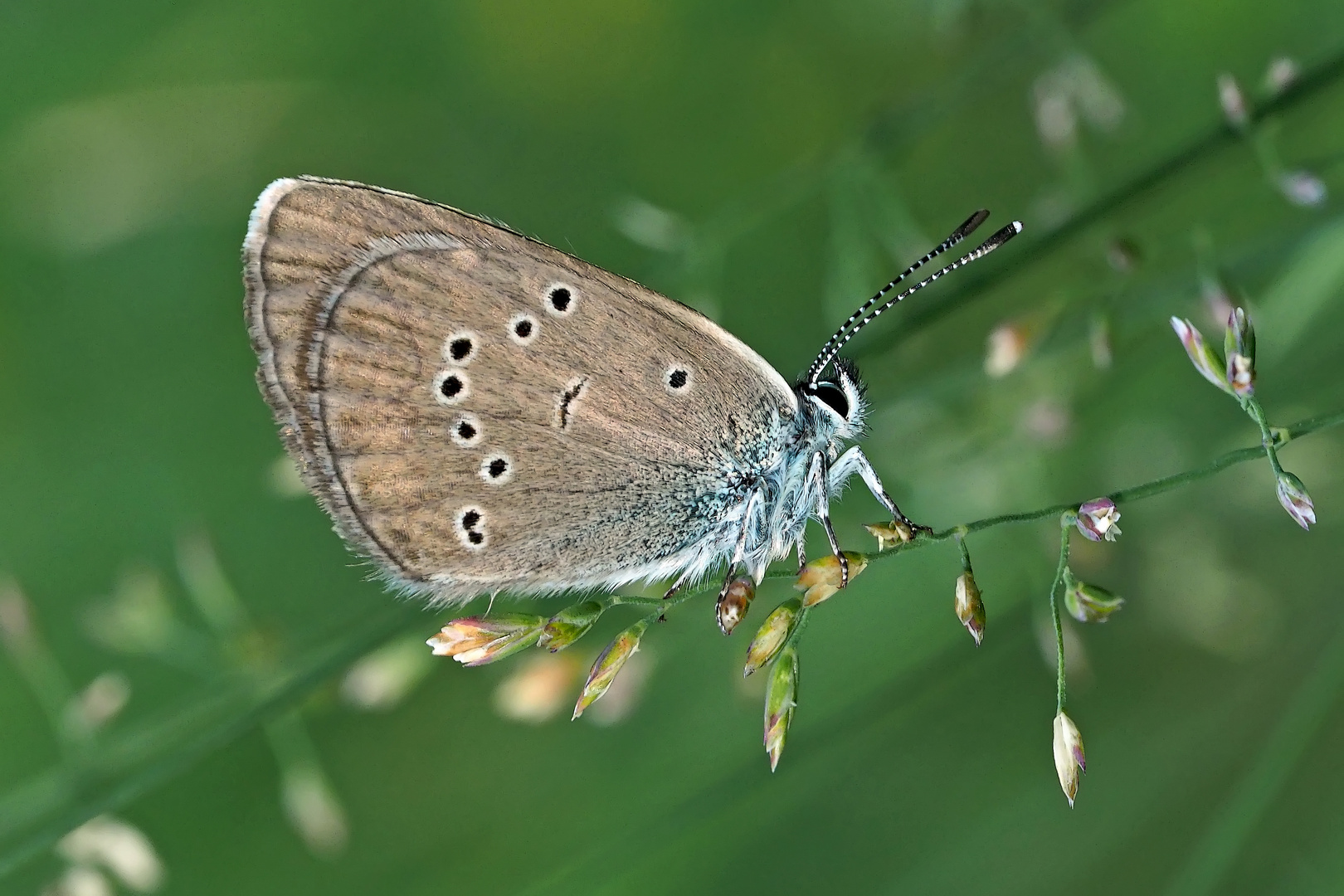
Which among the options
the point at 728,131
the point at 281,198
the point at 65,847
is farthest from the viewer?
the point at 728,131

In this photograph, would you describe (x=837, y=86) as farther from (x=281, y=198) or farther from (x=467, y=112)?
(x=281, y=198)

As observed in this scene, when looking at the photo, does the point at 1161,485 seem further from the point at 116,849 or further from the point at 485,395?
the point at 116,849

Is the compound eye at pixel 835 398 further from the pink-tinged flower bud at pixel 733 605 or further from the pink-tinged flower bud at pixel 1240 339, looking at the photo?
the pink-tinged flower bud at pixel 1240 339

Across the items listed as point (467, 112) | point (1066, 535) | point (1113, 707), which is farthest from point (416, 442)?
point (1113, 707)

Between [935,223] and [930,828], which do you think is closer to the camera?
[930,828]

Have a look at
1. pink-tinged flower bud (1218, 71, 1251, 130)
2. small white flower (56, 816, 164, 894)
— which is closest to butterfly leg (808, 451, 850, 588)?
pink-tinged flower bud (1218, 71, 1251, 130)

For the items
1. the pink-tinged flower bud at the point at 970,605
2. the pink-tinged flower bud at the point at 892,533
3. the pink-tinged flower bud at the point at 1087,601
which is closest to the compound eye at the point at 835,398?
the pink-tinged flower bud at the point at 892,533

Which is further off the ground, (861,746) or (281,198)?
(281,198)

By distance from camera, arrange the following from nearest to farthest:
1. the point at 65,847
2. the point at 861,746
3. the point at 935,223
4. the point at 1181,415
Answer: the point at 65,847
the point at 1181,415
the point at 861,746
the point at 935,223
